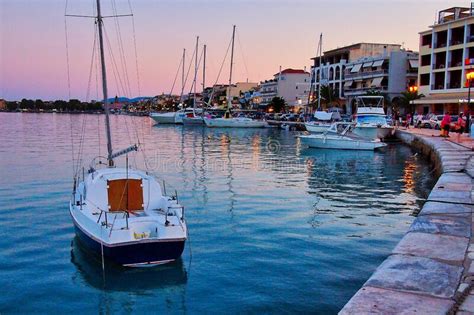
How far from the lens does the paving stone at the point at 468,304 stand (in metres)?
5.24

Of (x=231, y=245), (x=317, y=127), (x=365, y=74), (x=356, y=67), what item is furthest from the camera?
(x=356, y=67)

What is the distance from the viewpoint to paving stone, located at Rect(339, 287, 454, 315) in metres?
5.18

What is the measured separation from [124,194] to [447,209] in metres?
7.40

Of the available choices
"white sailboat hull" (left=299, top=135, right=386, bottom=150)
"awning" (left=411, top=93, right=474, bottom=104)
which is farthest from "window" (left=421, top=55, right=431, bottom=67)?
"white sailboat hull" (left=299, top=135, right=386, bottom=150)

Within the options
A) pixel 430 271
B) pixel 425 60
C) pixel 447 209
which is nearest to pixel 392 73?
pixel 425 60

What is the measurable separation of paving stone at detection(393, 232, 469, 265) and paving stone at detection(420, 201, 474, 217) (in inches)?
75.1

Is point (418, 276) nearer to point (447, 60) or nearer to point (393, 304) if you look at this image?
point (393, 304)

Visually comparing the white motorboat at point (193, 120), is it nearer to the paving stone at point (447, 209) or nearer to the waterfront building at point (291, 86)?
the waterfront building at point (291, 86)

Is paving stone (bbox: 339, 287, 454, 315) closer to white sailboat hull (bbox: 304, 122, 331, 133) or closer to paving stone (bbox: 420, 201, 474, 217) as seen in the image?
paving stone (bbox: 420, 201, 474, 217)

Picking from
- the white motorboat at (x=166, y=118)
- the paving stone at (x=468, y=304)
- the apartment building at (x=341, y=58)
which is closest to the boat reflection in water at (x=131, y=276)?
the paving stone at (x=468, y=304)

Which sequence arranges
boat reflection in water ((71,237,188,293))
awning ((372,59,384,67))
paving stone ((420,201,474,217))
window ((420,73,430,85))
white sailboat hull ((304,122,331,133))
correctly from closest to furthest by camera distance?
1. boat reflection in water ((71,237,188,293))
2. paving stone ((420,201,474,217))
3. white sailboat hull ((304,122,331,133))
4. window ((420,73,430,85))
5. awning ((372,59,384,67))

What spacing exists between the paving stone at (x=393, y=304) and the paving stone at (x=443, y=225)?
10.5ft

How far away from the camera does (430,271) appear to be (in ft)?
21.2

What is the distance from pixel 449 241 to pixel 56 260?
321 inches
